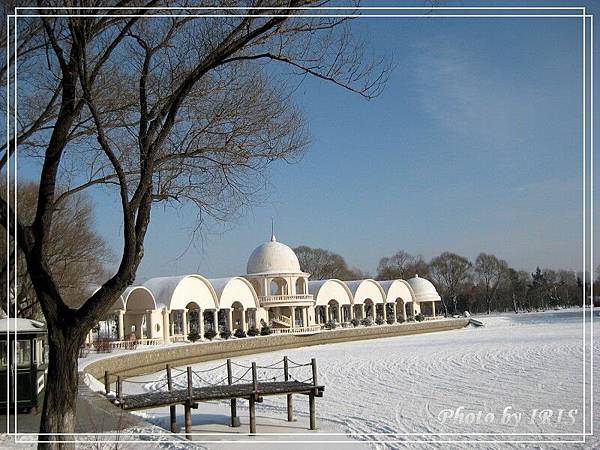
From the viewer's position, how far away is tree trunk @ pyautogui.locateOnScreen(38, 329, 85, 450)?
285 inches

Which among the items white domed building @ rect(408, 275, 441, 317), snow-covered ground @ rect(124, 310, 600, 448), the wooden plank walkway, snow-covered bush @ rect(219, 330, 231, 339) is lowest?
snow-covered bush @ rect(219, 330, 231, 339)

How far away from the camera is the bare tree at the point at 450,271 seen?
979cm

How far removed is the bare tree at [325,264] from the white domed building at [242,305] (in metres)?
5.72

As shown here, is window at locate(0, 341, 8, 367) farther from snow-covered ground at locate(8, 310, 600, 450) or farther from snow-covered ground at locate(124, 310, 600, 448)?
snow-covered ground at locate(124, 310, 600, 448)

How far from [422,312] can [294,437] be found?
1131 centimetres

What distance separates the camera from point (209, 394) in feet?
41.1

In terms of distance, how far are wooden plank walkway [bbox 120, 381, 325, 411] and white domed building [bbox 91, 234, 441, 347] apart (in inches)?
371

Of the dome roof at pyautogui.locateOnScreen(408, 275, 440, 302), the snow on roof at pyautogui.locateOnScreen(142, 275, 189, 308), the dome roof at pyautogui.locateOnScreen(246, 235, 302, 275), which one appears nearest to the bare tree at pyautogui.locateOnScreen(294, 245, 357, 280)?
the dome roof at pyautogui.locateOnScreen(408, 275, 440, 302)

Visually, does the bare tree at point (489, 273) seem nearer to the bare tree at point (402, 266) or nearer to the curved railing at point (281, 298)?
the bare tree at point (402, 266)

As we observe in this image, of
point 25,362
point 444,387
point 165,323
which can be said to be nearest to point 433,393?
point 444,387

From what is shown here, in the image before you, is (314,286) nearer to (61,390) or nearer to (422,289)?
(422,289)

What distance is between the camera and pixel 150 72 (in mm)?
7852

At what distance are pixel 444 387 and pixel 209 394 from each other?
6.05 m

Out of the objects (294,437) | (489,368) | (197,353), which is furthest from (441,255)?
(197,353)
